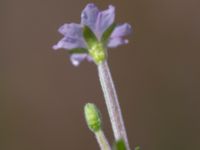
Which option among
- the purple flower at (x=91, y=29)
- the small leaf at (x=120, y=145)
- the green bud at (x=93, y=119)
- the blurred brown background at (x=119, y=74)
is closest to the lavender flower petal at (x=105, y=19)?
the purple flower at (x=91, y=29)

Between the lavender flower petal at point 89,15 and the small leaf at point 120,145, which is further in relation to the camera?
the lavender flower petal at point 89,15

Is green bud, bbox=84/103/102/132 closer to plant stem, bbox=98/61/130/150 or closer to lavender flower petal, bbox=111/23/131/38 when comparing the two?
plant stem, bbox=98/61/130/150

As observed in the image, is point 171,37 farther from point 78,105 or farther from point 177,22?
point 78,105

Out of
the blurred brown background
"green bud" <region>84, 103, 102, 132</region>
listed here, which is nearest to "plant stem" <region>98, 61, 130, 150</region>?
"green bud" <region>84, 103, 102, 132</region>

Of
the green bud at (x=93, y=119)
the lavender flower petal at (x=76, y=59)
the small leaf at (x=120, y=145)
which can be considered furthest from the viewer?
the lavender flower petal at (x=76, y=59)

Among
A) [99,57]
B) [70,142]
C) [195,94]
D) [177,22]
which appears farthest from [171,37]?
[99,57]

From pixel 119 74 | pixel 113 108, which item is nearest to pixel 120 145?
pixel 113 108

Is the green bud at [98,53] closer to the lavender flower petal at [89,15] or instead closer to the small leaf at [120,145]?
the lavender flower petal at [89,15]

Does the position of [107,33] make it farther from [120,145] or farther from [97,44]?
[120,145]
